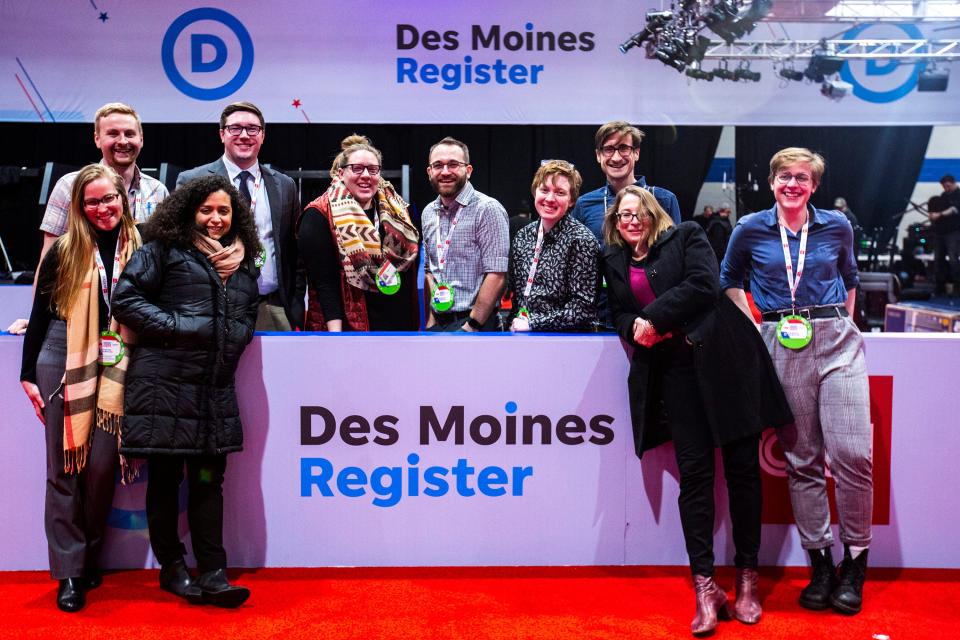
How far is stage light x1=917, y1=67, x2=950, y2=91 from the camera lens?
621cm

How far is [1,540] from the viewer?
277cm

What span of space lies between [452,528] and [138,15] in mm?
4680

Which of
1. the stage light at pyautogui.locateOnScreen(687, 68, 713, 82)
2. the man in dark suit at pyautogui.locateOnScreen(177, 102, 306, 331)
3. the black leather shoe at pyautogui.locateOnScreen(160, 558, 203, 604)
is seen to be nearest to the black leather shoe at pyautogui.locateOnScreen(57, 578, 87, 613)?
the black leather shoe at pyautogui.locateOnScreen(160, 558, 203, 604)

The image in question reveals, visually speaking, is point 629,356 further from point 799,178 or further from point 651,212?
point 799,178

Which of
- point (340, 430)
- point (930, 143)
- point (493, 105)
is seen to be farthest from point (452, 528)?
point (930, 143)

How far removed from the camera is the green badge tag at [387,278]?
9.84 feet

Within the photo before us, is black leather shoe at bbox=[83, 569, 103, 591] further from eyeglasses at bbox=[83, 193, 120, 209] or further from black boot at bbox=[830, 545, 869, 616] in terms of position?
black boot at bbox=[830, 545, 869, 616]

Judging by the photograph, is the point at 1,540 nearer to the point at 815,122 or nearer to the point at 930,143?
the point at 815,122

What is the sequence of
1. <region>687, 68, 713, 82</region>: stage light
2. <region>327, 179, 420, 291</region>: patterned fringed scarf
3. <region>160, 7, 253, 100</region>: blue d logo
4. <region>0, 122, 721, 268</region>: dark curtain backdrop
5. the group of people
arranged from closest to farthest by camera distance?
the group of people, <region>327, 179, 420, 291</region>: patterned fringed scarf, <region>160, 7, 253, 100</region>: blue d logo, <region>687, 68, 713, 82</region>: stage light, <region>0, 122, 721, 268</region>: dark curtain backdrop

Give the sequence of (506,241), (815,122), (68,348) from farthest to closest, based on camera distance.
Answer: (815,122)
(506,241)
(68,348)

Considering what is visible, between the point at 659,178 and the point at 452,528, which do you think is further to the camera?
the point at 659,178

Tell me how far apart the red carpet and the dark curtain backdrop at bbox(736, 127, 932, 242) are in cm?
940

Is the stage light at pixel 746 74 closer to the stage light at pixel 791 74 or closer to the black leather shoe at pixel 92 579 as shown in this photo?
the stage light at pixel 791 74

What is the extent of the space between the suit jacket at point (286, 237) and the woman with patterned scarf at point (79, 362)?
56 cm
